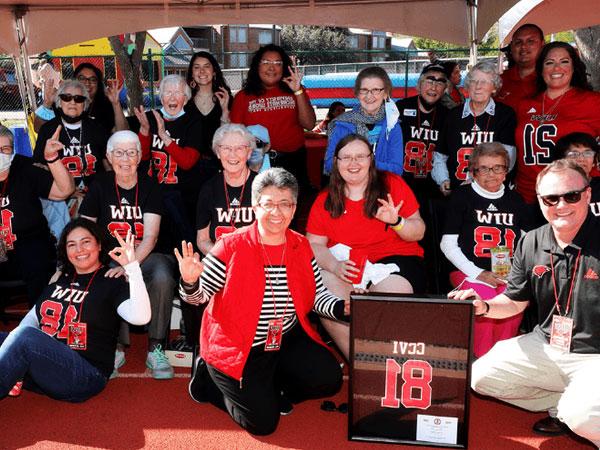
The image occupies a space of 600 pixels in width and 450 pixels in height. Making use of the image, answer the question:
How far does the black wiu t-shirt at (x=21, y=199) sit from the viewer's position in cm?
431

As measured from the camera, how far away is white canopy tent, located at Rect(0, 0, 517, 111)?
630 centimetres

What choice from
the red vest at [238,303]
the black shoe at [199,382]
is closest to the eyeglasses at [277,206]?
the red vest at [238,303]

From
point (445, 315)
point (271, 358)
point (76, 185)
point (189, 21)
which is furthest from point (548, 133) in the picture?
→ point (189, 21)

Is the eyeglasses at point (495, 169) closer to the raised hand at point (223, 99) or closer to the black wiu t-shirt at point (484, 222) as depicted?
the black wiu t-shirt at point (484, 222)

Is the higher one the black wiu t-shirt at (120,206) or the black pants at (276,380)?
the black wiu t-shirt at (120,206)

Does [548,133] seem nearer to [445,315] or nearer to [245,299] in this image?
[445,315]

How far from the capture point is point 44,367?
329 centimetres

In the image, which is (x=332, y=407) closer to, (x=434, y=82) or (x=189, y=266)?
(x=189, y=266)

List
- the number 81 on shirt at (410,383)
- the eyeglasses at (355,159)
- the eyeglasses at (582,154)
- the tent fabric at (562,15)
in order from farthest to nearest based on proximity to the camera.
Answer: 1. the tent fabric at (562,15)
2. the eyeglasses at (582,154)
3. the eyeglasses at (355,159)
4. the number 81 on shirt at (410,383)

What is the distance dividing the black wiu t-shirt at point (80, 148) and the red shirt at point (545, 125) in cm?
318

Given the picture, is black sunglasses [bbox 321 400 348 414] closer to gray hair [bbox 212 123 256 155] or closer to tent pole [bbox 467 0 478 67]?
gray hair [bbox 212 123 256 155]

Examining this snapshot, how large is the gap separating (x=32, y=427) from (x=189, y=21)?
4.58 meters

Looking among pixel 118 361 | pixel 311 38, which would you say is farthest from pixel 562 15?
pixel 311 38

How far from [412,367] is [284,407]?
0.82m
